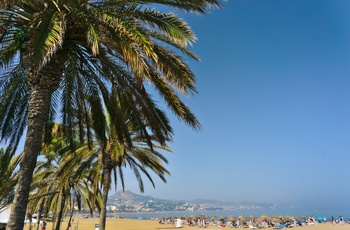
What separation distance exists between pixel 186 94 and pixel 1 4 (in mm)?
4515

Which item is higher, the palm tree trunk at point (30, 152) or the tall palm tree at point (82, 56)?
the tall palm tree at point (82, 56)

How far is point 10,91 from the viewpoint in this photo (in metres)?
9.07

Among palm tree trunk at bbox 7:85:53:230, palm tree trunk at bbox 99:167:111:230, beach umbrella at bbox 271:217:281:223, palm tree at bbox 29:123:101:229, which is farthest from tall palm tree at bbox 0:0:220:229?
beach umbrella at bbox 271:217:281:223

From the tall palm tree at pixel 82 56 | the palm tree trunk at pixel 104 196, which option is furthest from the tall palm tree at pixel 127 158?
the tall palm tree at pixel 82 56

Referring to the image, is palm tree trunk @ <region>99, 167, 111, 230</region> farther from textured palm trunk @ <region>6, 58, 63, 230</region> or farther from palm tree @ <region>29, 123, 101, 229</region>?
textured palm trunk @ <region>6, 58, 63, 230</region>

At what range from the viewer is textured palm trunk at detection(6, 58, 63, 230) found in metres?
6.62

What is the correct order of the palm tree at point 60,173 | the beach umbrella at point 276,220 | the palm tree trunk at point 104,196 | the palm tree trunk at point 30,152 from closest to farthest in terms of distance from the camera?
the palm tree trunk at point 30,152
the palm tree at point 60,173
the palm tree trunk at point 104,196
the beach umbrella at point 276,220

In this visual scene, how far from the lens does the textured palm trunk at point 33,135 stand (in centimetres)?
662

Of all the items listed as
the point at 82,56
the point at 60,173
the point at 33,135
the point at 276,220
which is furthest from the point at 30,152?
the point at 276,220

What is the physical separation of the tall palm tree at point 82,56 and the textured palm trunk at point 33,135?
19mm

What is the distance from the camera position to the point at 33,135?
7.20 metres

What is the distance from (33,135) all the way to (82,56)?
250cm

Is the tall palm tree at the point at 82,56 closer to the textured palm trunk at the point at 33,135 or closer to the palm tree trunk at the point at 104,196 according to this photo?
the textured palm trunk at the point at 33,135

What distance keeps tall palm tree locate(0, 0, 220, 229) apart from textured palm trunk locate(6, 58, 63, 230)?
2cm
